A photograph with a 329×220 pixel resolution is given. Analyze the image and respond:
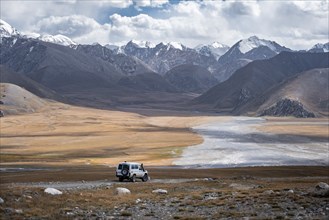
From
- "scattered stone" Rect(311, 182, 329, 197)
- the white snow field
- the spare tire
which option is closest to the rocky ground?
"scattered stone" Rect(311, 182, 329, 197)

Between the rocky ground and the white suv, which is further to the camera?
the white suv

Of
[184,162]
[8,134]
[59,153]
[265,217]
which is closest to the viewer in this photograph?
[265,217]

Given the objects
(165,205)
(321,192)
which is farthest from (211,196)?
(321,192)

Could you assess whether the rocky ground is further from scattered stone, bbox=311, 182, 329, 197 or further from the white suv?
the white suv

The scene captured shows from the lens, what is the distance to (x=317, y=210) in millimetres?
25859

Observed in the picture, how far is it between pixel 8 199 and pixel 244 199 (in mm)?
14591

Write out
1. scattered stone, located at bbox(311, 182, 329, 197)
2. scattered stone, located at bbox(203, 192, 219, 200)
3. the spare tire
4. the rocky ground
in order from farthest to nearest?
the spare tire → scattered stone, located at bbox(203, 192, 219, 200) → scattered stone, located at bbox(311, 182, 329, 197) → the rocky ground

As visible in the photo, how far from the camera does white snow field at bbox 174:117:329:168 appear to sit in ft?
326

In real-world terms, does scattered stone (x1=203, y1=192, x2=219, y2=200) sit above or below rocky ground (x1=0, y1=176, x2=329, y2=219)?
below

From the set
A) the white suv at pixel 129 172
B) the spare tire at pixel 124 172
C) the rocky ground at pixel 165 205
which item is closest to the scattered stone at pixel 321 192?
the rocky ground at pixel 165 205

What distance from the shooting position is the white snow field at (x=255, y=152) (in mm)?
99281

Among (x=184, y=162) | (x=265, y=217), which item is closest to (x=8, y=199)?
(x=265, y=217)

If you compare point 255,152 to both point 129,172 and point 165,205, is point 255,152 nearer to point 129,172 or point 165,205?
point 129,172

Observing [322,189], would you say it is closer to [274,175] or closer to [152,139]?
[274,175]
